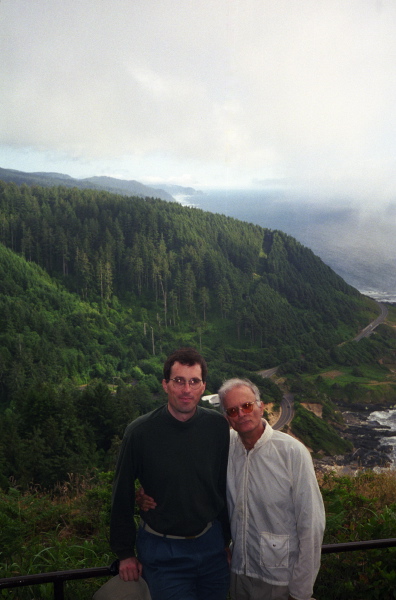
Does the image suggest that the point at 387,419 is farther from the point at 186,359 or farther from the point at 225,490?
the point at 186,359

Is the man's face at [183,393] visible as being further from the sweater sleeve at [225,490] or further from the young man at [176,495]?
the sweater sleeve at [225,490]

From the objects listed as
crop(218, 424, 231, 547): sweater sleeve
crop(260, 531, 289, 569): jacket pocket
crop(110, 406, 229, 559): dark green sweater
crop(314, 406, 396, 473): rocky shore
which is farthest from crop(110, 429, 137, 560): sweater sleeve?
crop(314, 406, 396, 473): rocky shore

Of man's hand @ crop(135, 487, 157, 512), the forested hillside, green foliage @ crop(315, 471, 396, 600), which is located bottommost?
the forested hillside

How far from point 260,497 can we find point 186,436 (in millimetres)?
599

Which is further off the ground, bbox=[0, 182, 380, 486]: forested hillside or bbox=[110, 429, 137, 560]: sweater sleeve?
bbox=[110, 429, 137, 560]: sweater sleeve

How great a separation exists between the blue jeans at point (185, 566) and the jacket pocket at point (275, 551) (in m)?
0.34

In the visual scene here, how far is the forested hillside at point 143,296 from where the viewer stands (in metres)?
86.4

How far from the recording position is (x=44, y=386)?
41.0 m

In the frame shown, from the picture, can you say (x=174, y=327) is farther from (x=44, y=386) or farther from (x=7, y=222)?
(x=44, y=386)

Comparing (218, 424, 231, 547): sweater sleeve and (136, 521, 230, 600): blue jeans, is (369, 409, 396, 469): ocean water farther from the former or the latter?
(136, 521, 230, 600): blue jeans

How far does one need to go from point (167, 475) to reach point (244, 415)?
2.06ft

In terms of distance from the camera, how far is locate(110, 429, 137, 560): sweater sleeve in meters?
3.00

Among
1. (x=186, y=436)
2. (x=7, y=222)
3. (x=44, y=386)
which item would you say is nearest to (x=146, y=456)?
(x=186, y=436)

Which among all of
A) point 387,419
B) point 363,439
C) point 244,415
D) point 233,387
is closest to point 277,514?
point 244,415
